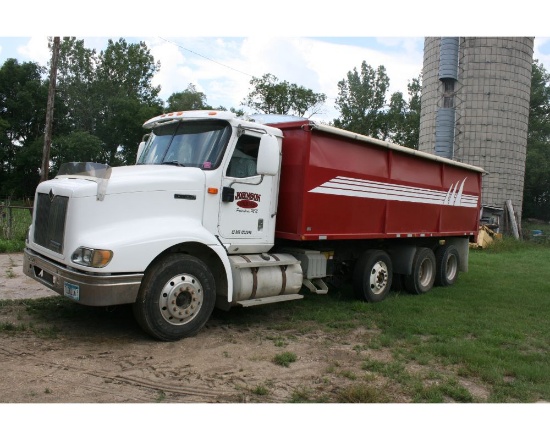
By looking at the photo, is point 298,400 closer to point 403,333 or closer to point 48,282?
point 403,333

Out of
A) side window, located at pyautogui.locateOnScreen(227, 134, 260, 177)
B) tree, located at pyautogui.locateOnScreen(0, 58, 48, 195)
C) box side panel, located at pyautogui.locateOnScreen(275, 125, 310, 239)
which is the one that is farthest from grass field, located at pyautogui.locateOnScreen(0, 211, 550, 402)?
tree, located at pyautogui.locateOnScreen(0, 58, 48, 195)

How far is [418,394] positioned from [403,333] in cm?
213

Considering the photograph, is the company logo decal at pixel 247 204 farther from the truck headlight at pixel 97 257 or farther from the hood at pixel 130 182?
the truck headlight at pixel 97 257

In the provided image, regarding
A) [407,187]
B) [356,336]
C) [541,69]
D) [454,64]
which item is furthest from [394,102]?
[356,336]

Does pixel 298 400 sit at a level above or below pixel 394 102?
below

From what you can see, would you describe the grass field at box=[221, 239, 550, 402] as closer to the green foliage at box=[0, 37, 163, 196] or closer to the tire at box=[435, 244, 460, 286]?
the tire at box=[435, 244, 460, 286]

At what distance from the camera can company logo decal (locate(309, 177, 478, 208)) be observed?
726cm

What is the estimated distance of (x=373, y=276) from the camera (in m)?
8.46

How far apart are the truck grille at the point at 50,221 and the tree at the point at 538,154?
4313cm

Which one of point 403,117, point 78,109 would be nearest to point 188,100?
point 78,109

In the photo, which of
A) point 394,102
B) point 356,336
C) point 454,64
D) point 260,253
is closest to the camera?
point 356,336

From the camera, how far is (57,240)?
17.9 ft

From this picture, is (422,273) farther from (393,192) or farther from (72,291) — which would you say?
(72,291)

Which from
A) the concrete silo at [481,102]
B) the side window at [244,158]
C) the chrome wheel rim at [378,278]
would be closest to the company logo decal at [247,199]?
the side window at [244,158]
